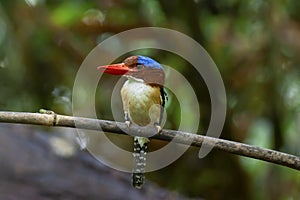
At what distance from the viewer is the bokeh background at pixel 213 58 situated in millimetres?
3020

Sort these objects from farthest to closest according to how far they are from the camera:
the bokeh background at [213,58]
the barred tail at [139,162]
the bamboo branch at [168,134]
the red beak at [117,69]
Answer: the bokeh background at [213,58], the barred tail at [139,162], the red beak at [117,69], the bamboo branch at [168,134]

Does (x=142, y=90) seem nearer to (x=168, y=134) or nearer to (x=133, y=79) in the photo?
(x=133, y=79)

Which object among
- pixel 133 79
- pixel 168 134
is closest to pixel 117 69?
pixel 133 79

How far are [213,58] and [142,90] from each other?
143 centimetres

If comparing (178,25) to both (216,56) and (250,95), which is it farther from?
(250,95)

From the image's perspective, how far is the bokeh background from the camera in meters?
3.02

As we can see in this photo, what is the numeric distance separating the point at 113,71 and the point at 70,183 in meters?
0.88

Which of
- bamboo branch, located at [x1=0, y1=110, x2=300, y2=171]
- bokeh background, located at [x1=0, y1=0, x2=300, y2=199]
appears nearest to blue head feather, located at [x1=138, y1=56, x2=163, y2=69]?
bamboo branch, located at [x1=0, y1=110, x2=300, y2=171]

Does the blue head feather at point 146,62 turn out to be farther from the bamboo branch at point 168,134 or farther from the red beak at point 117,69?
the bamboo branch at point 168,134

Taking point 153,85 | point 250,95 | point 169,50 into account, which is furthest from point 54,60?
point 153,85

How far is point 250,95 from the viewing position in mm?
3148

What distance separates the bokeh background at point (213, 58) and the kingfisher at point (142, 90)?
4.38 ft

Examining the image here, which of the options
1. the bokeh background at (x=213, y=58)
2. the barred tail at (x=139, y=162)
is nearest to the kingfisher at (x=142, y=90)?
the barred tail at (x=139, y=162)

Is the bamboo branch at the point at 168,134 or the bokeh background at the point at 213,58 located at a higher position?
the bokeh background at the point at 213,58
